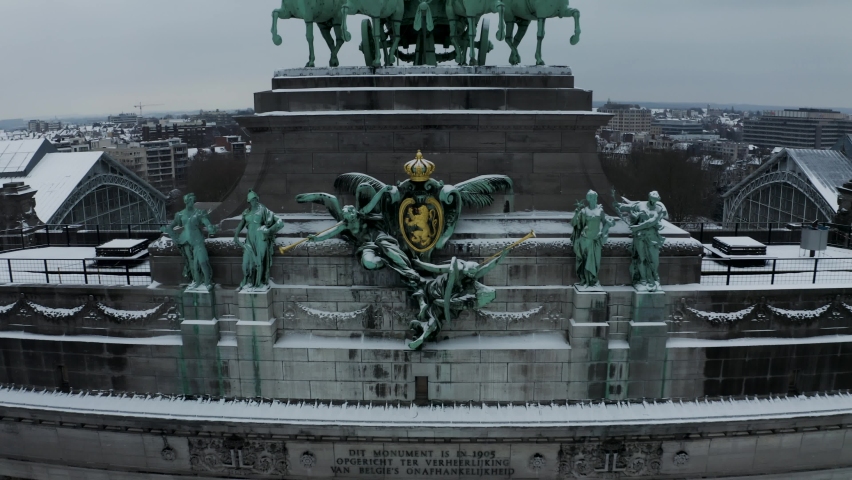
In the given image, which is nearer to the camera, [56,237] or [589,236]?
[589,236]

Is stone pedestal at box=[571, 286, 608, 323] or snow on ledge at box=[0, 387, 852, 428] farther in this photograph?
stone pedestal at box=[571, 286, 608, 323]

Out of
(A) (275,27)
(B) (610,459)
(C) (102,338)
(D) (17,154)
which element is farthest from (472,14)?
(D) (17,154)

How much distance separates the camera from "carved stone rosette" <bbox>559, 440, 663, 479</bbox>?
1468cm

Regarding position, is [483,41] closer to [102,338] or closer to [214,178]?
[102,338]

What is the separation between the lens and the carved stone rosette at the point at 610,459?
1468cm

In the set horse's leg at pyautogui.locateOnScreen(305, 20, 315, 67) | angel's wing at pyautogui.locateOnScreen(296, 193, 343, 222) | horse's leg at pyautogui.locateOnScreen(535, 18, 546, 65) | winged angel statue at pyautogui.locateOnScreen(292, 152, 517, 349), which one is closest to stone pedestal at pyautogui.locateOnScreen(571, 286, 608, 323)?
winged angel statue at pyautogui.locateOnScreen(292, 152, 517, 349)

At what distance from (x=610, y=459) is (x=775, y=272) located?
6.70m

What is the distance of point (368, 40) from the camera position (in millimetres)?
20109

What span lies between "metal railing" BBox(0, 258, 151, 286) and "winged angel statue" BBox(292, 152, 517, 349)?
220 inches

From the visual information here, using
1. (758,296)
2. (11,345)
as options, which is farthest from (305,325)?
(758,296)

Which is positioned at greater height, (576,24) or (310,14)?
(310,14)

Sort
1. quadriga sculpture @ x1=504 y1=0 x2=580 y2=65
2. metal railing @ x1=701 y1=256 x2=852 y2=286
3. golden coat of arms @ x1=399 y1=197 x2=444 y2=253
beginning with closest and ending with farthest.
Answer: golden coat of arms @ x1=399 y1=197 x2=444 y2=253, metal railing @ x1=701 y1=256 x2=852 y2=286, quadriga sculpture @ x1=504 y1=0 x2=580 y2=65

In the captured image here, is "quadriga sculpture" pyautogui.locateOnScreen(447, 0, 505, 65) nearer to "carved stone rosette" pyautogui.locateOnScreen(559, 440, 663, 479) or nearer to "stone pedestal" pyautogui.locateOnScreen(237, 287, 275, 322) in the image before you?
"stone pedestal" pyautogui.locateOnScreen(237, 287, 275, 322)

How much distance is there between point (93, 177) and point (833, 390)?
3989 cm
